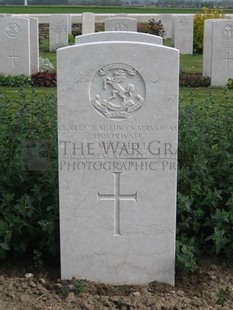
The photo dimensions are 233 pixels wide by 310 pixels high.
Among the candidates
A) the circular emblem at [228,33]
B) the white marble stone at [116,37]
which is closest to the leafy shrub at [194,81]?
the circular emblem at [228,33]

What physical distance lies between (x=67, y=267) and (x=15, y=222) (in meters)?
0.44

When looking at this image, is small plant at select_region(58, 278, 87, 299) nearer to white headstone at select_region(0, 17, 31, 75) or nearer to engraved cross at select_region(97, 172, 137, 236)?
engraved cross at select_region(97, 172, 137, 236)

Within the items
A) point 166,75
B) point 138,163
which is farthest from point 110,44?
point 138,163

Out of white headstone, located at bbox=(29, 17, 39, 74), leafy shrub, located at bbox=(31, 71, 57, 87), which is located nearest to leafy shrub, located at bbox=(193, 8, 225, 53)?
white headstone, located at bbox=(29, 17, 39, 74)

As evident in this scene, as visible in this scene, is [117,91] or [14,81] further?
[14,81]

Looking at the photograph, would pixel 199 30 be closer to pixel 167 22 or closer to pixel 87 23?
pixel 87 23

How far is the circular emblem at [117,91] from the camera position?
379cm

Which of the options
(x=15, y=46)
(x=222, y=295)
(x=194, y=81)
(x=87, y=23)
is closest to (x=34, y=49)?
(x=15, y=46)

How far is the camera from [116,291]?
158 inches

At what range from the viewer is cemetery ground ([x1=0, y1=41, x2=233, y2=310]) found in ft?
12.4

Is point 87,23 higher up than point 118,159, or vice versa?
point 87,23

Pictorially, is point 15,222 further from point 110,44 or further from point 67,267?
point 110,44

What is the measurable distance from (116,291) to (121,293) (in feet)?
0.12

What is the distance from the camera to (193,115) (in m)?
5.02
